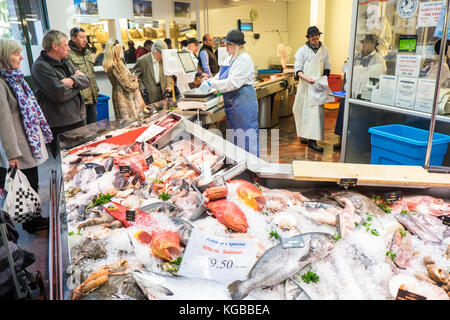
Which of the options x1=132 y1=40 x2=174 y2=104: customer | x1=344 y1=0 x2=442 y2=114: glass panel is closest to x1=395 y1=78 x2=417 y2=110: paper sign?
x1=344 y1=0 x2=442 y2=114: glass panel

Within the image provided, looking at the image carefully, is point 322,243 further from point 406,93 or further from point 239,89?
point 239,89

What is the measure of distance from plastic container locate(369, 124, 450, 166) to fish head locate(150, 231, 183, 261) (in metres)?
2.34

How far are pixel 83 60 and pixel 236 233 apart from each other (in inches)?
180

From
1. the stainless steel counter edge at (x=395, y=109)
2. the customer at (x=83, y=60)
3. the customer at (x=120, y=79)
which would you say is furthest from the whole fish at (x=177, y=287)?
the customer at (x=83, y=60)

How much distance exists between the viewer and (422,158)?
3.02m

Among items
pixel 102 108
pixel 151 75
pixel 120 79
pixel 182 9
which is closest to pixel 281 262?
pixel 120 79

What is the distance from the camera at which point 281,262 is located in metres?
1.49

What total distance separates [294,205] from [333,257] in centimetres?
49

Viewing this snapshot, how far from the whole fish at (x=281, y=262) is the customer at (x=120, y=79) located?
380cm

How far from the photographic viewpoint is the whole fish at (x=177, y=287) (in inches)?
53.5

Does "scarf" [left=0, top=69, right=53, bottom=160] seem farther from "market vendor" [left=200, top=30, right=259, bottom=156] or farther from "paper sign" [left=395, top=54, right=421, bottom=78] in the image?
"paper sign" [left=395, top=54, right=421, bottom=78]

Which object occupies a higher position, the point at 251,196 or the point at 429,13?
the point at 429,13

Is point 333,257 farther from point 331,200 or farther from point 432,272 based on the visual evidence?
point 331,200
